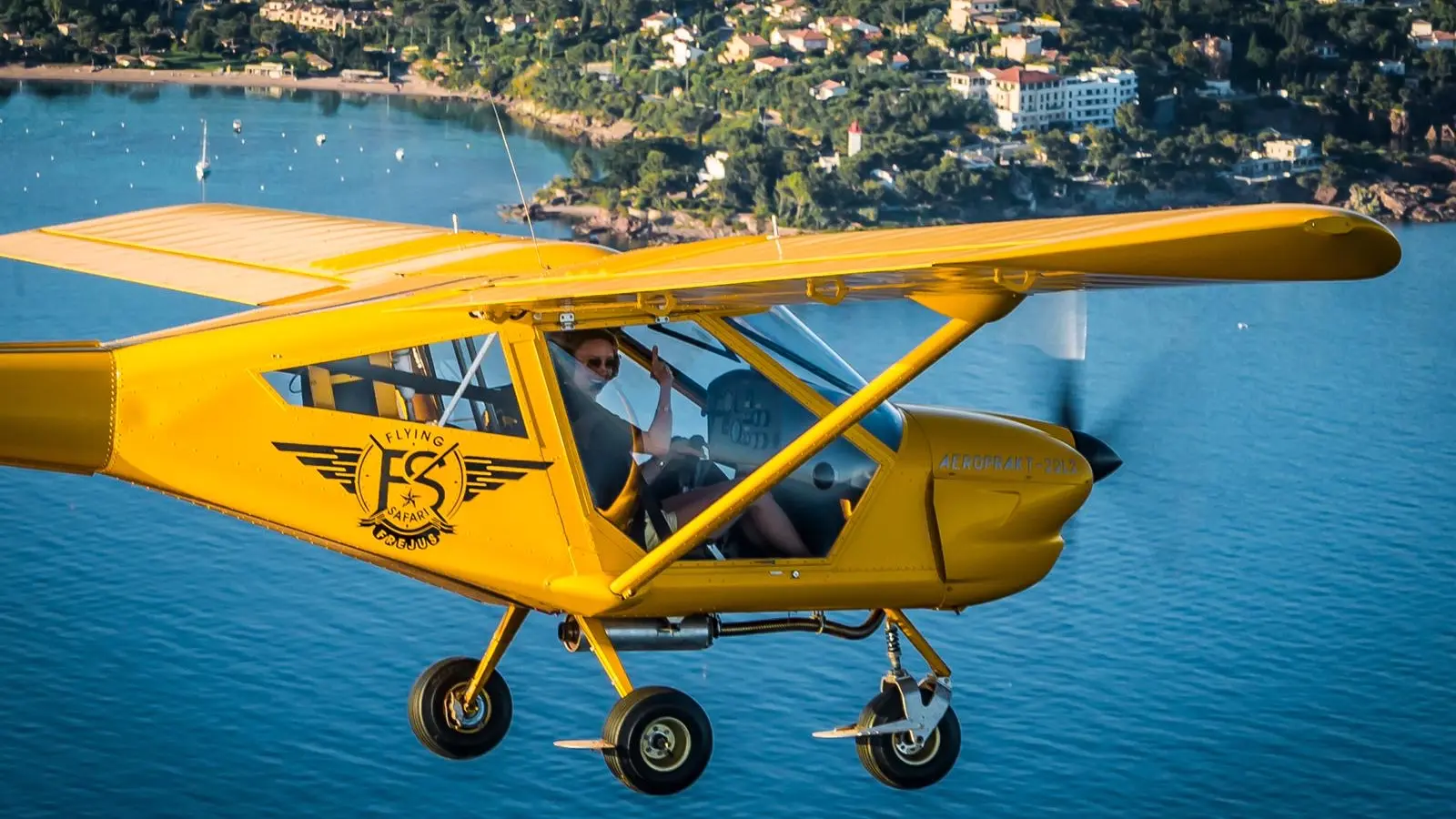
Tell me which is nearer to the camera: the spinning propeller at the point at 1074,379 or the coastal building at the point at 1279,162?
the spinning propeller at the point at 1074,379

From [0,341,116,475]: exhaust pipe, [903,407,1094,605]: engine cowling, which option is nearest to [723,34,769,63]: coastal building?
[903,407,1094,605]: engine cowling

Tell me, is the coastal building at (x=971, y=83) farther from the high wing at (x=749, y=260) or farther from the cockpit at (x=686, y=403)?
the cockpit at (x=686, y=403)

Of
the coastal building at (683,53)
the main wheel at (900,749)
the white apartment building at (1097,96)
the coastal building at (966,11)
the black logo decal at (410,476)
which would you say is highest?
the black logo decal at (410,476)

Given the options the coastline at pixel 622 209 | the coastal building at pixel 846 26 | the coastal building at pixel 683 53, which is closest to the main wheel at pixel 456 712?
the coastline at pixel 622 209

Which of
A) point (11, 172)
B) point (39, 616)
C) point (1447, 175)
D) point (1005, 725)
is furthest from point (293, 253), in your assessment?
point (1447, 175)

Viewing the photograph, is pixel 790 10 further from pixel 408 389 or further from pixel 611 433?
pixel 408 389
